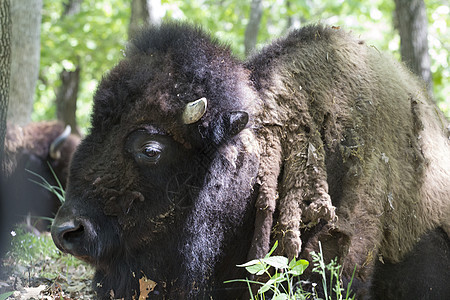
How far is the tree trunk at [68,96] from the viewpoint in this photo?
52.6 ft

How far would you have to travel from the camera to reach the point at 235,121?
138 inches

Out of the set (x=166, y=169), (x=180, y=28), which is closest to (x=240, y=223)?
(x=166, y=169)

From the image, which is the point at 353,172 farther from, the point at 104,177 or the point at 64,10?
the point at 64,10

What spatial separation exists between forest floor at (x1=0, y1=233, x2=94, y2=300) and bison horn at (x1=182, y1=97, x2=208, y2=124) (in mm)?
1561

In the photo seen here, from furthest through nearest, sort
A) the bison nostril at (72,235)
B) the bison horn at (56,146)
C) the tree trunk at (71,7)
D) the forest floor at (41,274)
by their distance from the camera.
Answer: the tree trunk at (71,7) < the bison horn at (56,146) < the forest floor at (41,274) < the bison nostril at (72,235)

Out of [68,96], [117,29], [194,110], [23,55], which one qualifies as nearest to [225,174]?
[194,110]

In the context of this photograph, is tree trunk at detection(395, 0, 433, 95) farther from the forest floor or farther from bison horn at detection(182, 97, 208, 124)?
the forest floor

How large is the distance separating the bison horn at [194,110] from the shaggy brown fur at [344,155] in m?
0.49

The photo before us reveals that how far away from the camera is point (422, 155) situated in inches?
153

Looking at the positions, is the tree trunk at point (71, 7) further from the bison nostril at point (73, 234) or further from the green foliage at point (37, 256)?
the bison nostril at point (73, 234)

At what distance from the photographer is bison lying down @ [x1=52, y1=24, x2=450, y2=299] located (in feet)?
11.3

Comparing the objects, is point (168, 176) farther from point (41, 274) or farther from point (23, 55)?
point (23, 55)

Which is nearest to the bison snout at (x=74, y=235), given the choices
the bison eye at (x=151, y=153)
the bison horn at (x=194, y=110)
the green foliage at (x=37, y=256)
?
the bison eye at (x=151, y=153)

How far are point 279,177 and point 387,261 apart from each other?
1017mm
